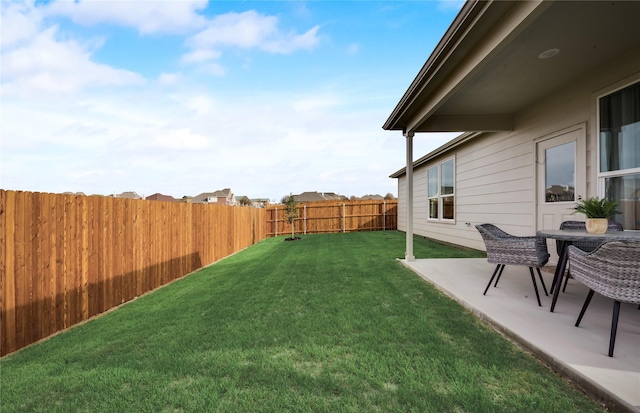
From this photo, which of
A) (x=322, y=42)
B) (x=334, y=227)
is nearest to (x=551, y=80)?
(x=322, y=42)

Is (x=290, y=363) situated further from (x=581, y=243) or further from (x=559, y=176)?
(x=559, y=176)

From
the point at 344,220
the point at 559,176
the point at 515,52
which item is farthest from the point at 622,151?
the point at 344,220

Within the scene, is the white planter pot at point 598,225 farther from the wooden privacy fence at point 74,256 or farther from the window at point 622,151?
the wooden privacy fence at point 74,256

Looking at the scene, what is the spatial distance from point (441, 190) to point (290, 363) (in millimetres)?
8661

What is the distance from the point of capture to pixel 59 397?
1887 millimetres

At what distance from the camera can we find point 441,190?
31.2 ft

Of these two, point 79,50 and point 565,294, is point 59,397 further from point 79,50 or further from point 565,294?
point 79,50

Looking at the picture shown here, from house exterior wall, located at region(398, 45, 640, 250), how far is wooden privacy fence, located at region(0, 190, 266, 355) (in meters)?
5.66

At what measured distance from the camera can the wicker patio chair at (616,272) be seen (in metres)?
2.01

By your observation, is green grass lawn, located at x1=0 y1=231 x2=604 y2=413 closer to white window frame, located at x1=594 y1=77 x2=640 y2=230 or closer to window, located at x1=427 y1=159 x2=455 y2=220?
white window frame, located at x1=594 y1=77 x2=640 y2=230

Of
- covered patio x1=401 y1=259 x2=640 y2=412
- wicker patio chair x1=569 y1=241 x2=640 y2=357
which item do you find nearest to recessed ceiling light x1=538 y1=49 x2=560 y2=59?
wicker patio chair x1=569 y1=241 x2=640 y2=357

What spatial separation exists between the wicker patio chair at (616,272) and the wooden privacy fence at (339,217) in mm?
13579

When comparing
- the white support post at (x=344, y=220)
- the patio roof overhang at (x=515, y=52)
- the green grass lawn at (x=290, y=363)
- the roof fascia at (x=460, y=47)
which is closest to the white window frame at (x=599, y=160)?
the patio roof overhang at (x=515, y=52)

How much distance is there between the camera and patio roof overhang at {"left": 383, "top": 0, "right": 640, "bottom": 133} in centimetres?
263
